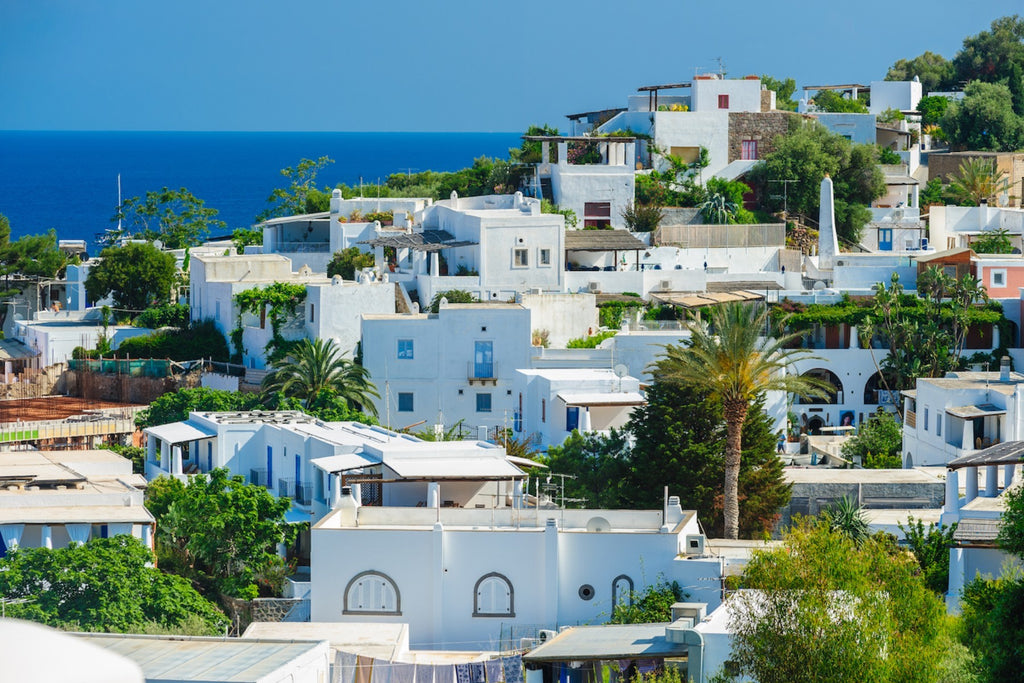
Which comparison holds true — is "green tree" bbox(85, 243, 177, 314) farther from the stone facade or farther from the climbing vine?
the stone facade

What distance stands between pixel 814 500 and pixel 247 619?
40.9 feet

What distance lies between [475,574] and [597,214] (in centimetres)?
3351

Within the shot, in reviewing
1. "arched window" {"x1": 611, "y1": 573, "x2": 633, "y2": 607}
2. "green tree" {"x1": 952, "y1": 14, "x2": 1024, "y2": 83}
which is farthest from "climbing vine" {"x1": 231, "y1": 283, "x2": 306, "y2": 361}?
"green tree" {"x1": 952, "y1": 14, "x2": 1024, "y2": 83}

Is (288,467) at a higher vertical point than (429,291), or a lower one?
lower

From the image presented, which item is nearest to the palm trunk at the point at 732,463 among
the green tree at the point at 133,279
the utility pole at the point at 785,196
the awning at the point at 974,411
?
the awning at the point at 974,411

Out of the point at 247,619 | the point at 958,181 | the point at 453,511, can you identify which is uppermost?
the point at 958,181

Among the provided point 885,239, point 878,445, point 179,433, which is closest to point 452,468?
point 179,433

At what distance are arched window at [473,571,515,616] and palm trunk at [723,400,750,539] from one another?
641cm

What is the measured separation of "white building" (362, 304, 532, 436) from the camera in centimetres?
4309

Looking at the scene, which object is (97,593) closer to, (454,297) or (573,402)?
(573,402)

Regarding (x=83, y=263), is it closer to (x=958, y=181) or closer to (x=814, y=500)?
(x=958, y=181)

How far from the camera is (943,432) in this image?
38.0 meters

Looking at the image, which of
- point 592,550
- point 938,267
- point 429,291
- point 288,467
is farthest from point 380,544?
point 938,267

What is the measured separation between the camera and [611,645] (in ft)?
65.6
